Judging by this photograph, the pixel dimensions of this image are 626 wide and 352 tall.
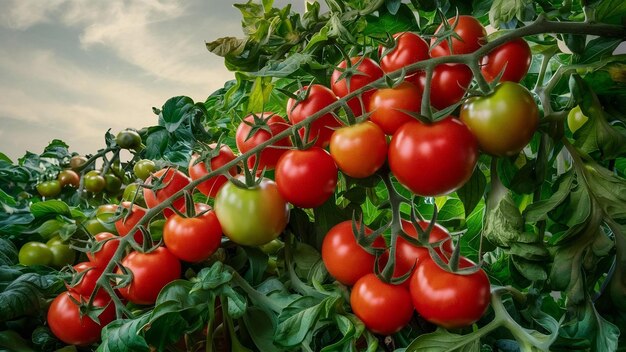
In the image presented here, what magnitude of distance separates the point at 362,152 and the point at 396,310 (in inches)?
4.7

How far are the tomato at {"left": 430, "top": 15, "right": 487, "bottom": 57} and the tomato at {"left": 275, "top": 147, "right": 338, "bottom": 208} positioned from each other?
126 millimetres

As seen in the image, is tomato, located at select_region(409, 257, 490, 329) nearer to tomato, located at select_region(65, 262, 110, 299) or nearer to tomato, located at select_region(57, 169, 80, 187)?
tomato, located at select_region(65, 262, 110, 299)

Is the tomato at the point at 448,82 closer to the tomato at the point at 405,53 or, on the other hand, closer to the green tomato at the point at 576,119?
the tomato at the point at 405,53

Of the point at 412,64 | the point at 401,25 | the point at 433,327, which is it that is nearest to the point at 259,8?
the point at 401,25

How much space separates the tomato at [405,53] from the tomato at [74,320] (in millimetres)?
318

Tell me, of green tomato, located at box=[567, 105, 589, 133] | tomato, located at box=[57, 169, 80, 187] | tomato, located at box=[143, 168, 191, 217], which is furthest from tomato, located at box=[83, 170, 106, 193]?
green tomato, located at box=[567, 105, 589, 133]

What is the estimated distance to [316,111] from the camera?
0.47 meters

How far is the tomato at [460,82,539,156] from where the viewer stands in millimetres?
394

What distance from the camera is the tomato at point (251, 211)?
1.51 feet

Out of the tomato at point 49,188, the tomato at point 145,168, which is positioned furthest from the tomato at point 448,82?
the tomato at point 49,188

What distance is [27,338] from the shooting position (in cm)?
56

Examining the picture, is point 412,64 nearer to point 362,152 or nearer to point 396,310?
point 362,152

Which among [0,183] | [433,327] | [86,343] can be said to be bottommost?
[433,327]

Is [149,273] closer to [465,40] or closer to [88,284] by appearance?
[88,284]
